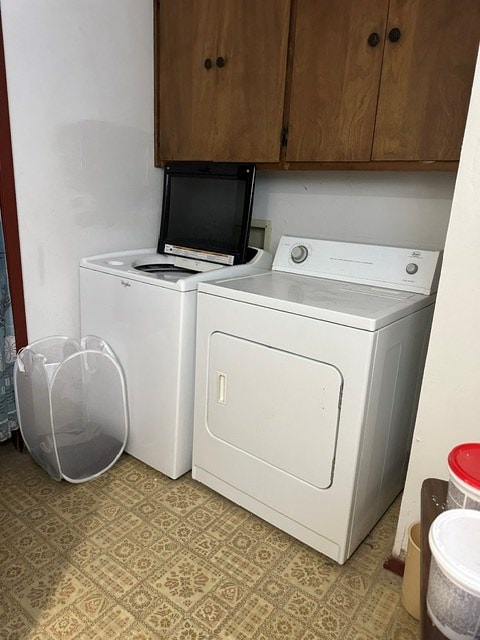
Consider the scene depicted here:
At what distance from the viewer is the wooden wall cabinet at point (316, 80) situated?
4.59ft

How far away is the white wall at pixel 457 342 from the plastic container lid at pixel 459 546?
605mm

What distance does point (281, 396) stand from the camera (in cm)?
144

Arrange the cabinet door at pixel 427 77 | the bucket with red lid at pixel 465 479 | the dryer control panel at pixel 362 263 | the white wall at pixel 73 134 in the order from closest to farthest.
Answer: the bucket with red lid at pixel 465 479 → the cabinet door at pixel 427 77 → the dryer control panel at pixel 362 263 → the white wall at pixel 73 134

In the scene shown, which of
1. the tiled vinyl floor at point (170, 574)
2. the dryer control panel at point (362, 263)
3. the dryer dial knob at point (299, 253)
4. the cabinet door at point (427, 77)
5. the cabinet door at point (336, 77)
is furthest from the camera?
the dryer dial knob at point (299, 253)

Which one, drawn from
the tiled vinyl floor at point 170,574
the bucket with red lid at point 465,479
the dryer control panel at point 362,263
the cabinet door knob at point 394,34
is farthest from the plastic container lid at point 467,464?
the cabinet door knob at point 394,34

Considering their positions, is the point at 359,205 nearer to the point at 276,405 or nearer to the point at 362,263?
the point at 362,263

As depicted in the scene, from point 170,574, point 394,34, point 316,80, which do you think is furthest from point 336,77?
point 170,574

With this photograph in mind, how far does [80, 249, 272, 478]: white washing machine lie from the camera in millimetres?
1664

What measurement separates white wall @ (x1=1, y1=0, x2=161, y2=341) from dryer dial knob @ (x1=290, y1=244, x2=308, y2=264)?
845 mm

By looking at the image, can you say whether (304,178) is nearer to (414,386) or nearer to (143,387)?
(414,386)

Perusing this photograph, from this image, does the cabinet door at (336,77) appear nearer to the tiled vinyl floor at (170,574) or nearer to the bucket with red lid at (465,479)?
the bucket with red lid at (465,479)

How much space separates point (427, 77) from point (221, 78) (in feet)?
2.85

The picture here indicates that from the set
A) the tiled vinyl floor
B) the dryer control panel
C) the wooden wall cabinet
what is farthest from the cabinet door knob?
the tiled vinyl floor

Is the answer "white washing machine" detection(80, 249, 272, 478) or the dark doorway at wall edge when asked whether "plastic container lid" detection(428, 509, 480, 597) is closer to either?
"white washing machine" detection(80, 249, 272, 478)
